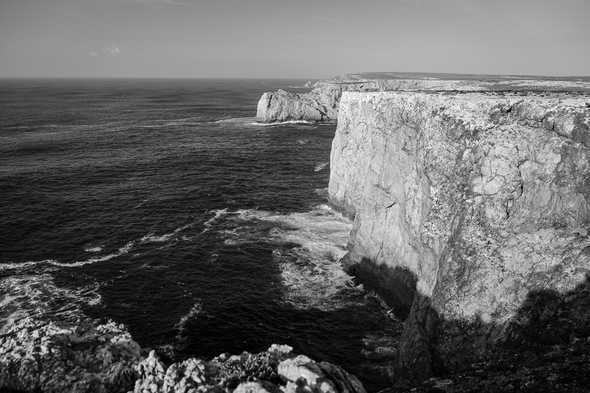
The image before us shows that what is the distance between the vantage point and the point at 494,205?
22141 mm

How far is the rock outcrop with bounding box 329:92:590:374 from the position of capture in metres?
20.5

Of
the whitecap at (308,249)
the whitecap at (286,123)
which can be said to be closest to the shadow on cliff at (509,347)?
the whitecap at (308,249)

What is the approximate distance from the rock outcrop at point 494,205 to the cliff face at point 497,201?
0.17 ft

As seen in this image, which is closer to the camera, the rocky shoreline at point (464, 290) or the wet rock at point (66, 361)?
the rocky shoreline at point (464, 290)

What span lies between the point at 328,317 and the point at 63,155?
66.9m

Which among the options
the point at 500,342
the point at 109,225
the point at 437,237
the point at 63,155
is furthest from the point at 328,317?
the point at 63,155

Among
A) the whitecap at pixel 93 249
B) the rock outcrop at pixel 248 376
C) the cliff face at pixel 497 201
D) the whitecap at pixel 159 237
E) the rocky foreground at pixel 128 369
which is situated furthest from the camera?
the whitecap at pixel 159 237

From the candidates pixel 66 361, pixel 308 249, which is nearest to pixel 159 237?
pixel 308 249

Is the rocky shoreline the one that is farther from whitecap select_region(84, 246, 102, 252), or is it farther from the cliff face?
whitecap select_region(84, 246, 102, 252)

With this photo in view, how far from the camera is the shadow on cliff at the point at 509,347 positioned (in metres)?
14.9

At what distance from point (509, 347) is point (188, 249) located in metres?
30.4

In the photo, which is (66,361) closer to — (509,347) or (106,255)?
(509,347)

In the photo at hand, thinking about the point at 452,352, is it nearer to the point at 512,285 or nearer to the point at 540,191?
the point at 512,285

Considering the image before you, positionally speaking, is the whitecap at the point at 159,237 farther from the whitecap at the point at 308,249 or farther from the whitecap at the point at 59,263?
the whitecap at the point at 308,249
